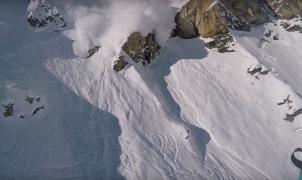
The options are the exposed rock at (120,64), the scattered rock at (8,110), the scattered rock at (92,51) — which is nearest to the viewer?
the scattered rock at (8,110)

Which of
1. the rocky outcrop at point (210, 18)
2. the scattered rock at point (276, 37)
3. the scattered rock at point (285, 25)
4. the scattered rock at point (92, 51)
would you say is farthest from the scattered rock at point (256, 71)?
the scattered rock at point (92, 51)

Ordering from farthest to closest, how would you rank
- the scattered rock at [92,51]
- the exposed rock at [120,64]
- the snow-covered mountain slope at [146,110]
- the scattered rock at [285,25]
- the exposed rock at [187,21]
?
the scattered rock at [285,25] → the exposed rock at [187,21] → the scattered rock at [92,51] → the exposed rock at [120,64] → the snow-covered mountain slope at [146,110]

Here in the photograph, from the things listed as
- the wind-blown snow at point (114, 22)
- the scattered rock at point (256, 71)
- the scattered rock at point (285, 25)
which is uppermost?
the wind-blown snow at point (114, 22)

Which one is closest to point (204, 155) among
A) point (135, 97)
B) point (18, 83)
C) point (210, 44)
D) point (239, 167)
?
point (239, 167)

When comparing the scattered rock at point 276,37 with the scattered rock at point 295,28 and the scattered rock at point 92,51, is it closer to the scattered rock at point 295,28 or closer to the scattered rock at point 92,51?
the scattered rock at point 295,28

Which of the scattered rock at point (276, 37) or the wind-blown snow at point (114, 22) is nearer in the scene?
the wind-blown snow at point (114, 22)

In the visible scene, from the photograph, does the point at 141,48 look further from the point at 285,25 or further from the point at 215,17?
the point at 285,25

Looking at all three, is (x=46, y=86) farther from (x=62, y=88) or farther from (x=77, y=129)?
(x=77, y=129)

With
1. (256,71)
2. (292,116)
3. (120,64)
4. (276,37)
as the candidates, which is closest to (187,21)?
(256,71)
